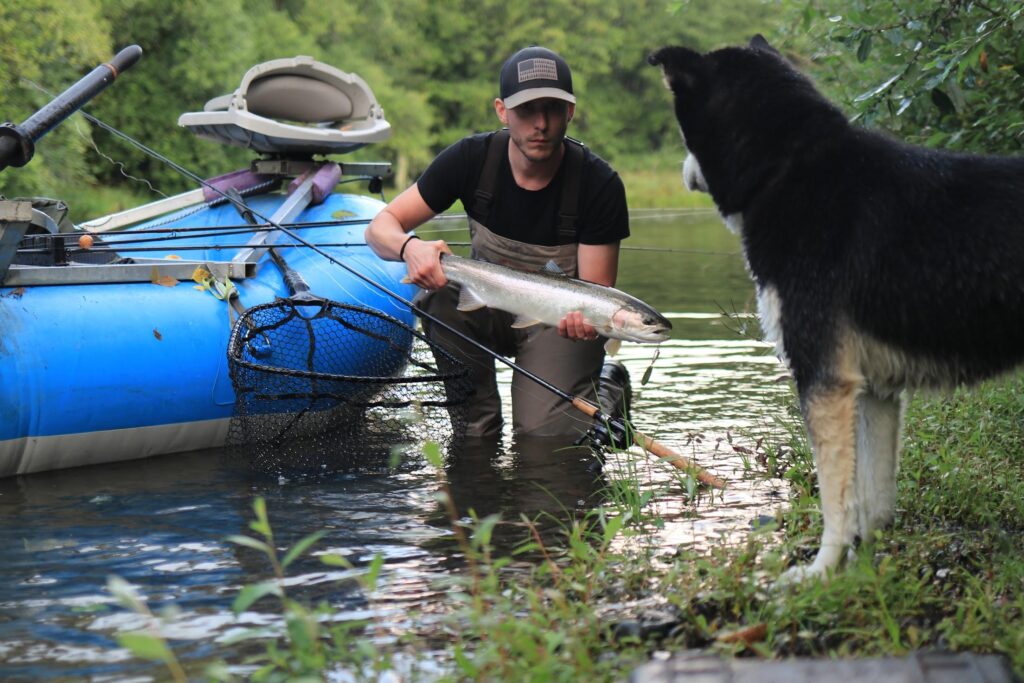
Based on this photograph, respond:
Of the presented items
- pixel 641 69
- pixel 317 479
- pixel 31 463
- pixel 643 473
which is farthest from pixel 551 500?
pixel 641 69

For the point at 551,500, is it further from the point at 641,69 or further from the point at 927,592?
the point at 641,69

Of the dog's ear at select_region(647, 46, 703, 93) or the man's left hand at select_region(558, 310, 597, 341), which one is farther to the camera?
the man's left hand at select_region(558, 310, 597, 341)

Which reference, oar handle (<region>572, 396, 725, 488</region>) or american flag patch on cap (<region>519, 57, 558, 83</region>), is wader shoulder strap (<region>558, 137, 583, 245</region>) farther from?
oar handle (<region>572, 396, 725, 488</region>)

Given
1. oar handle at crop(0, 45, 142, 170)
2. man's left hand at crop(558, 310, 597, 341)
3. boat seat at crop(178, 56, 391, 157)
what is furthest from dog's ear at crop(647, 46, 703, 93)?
boat seat at crop(178, 56, 391, 157)

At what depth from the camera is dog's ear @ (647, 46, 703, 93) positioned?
4.36 meters

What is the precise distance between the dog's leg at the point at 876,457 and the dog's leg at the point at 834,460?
374 millimetres

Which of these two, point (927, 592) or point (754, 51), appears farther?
point (754, 51)

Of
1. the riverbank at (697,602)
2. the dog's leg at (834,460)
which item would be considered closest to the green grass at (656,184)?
A: the riverbank at (697,602)

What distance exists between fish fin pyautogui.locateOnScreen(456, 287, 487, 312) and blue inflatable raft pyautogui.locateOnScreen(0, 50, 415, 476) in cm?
111

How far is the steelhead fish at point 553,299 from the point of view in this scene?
543 centimetres

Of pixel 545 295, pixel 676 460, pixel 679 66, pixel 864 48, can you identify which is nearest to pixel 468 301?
pixel 545 295

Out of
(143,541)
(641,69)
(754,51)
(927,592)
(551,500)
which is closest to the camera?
(927,592)

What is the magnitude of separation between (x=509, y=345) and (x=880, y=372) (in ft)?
11.2

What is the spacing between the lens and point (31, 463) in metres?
6.32
